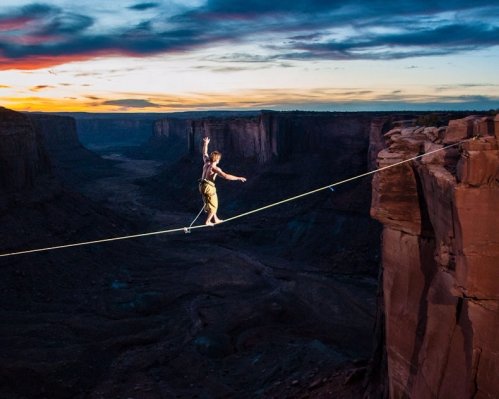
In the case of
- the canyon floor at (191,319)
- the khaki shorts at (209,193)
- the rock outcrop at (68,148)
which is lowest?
the canyon floor at (191,319)

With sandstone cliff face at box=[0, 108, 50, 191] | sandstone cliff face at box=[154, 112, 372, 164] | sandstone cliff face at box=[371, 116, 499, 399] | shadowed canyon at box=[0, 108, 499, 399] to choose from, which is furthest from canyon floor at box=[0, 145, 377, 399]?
sandstone cliff face at box=[154, 112, 372, 164]

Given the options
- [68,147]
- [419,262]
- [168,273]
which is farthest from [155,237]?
[68,147]

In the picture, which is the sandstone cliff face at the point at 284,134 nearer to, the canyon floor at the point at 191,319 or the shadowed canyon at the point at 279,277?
the shadowed canyon at the point at 279,277

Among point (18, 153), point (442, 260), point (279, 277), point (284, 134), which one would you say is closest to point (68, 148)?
point (284, 134)

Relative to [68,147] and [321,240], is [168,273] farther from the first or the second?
[68,147]

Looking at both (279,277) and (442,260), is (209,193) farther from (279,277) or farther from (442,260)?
(279,277)

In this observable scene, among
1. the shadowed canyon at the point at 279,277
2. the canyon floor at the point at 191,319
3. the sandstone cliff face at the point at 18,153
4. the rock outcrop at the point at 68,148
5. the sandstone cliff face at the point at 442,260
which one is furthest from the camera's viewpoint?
the rock outcrop at the point at 68,148

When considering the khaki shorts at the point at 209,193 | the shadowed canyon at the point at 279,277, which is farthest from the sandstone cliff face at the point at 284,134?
the khaki shorts at the point at 209,193
